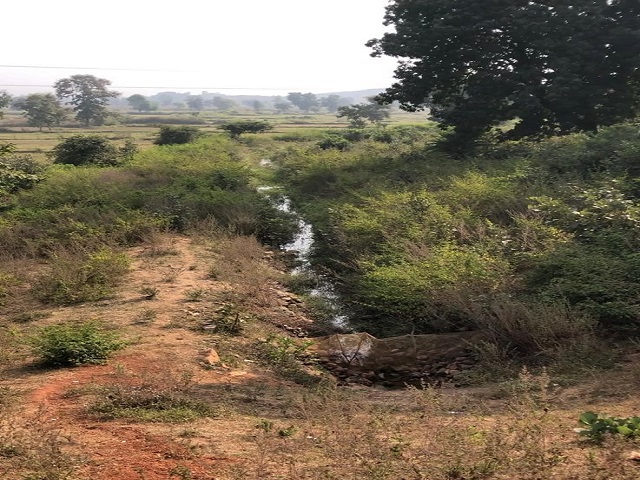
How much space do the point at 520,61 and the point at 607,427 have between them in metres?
18.9

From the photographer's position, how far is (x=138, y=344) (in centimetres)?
704

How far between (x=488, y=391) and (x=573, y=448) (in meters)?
1.94

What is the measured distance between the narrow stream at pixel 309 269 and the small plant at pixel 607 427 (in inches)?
216

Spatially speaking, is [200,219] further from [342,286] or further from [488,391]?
[488,391]

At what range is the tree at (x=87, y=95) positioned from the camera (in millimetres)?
74312

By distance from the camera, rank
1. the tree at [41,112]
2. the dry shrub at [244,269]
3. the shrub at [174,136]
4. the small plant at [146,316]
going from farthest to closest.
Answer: the tree at [41,112] < the shrub at [174,136] < the dry shrub at [244,269] < the small plant at [146,316]

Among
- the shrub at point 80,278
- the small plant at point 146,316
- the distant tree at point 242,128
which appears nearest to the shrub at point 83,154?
the shrub at point 80,278

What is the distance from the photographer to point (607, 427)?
381 centimetres

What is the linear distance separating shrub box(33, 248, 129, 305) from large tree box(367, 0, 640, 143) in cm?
1474

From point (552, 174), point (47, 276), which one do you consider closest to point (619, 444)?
point (47, 276)

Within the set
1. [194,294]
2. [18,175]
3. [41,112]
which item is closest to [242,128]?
[41,112]

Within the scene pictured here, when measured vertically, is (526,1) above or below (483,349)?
above

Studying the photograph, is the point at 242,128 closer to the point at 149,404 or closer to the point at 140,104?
the point at 149,404

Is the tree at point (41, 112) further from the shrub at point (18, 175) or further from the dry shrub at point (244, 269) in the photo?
the dry shrub at point (244, 269)
